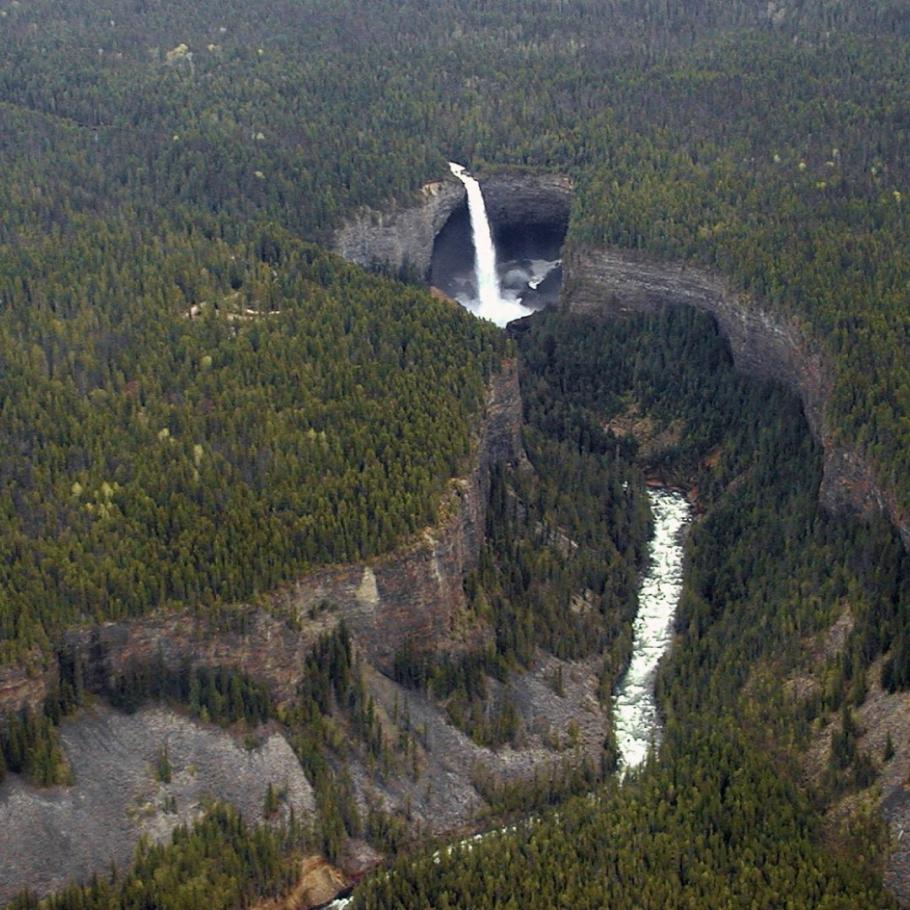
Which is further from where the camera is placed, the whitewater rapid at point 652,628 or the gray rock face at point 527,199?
the gray rock face at point 527,199

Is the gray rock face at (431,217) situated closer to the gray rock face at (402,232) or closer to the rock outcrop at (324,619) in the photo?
the gray rock face at (402,232)

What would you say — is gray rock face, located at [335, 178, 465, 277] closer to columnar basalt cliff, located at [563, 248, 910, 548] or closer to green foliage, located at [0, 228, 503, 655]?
columnar basalt cliff, located at [563, 248, 910, 548]

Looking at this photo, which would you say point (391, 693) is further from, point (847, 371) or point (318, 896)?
point (847, 371)

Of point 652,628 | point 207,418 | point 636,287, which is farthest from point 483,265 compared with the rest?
point 207,418

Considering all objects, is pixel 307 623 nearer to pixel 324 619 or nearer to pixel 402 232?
pixel 324 619

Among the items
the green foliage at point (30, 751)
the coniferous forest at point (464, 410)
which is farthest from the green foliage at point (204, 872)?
the green foliage at point (30, 751)

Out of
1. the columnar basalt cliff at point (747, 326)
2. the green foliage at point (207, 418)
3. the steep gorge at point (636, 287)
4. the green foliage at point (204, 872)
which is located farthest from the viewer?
the steep gorge at point (636, 287)

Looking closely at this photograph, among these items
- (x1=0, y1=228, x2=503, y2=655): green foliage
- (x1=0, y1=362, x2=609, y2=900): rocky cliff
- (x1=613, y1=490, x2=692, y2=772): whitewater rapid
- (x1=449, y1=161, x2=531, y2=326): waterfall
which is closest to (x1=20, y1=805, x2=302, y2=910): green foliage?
(x1=0, y1=362, x2=609, y2=900): rocky cliff
